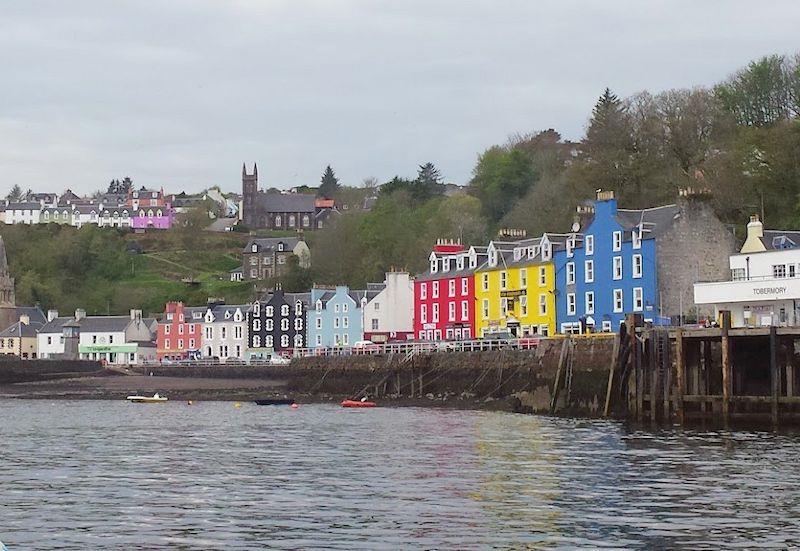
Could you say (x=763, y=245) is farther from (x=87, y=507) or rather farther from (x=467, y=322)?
(x=87, y=507)

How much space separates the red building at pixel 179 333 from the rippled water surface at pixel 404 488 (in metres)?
80.6

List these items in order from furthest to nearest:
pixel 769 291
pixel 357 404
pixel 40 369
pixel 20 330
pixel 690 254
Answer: pixel 20 330 → pixel 40 369 → pixel 690 254 → pixel 357 404 → pixel 769 291

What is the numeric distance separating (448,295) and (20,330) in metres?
65.8

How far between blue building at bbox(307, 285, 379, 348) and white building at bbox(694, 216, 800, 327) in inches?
1855

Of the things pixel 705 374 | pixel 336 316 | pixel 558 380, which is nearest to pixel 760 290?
pixel 705 374

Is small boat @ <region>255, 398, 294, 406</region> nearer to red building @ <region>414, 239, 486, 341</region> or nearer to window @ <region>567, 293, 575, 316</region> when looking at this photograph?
red building @ <region>414, 239, 486, 341</region>

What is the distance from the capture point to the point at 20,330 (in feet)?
467

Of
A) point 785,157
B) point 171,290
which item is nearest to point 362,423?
point 785,157

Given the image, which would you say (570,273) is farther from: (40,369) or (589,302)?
(40,369)

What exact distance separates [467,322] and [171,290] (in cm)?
9047

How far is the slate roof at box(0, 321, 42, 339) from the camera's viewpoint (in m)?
142

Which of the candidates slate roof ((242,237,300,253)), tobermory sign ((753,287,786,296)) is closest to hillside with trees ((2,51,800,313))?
slate roof ((242,237,300,253))

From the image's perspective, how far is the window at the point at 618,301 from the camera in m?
75.5

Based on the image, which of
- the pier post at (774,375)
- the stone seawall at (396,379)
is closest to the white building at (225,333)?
the stone seawall at (396,379)
